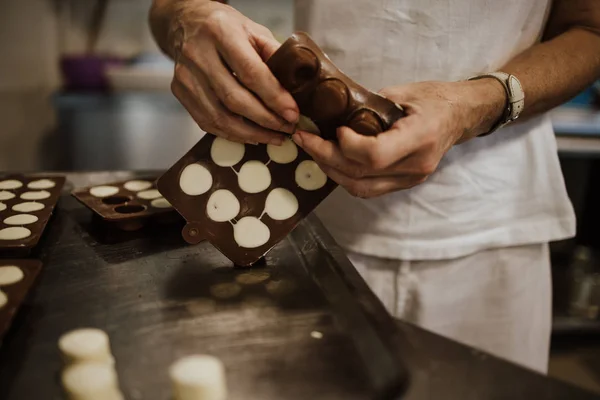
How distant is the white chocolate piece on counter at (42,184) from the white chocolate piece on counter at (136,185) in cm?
11

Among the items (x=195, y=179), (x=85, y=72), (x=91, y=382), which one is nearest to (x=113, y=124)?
(x=85, y=72)

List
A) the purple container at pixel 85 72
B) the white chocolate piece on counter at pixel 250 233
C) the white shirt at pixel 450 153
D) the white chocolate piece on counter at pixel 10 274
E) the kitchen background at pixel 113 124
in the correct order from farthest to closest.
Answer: the purple container at pixel 85 72 → the kitchen background at pixel 113 124 → the white shirt at pixel 450 153 → the white chocolate piece on counter at pixel 250 233 → the white chocolate piece on counter at pixel 10 274

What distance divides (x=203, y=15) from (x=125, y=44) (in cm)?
182

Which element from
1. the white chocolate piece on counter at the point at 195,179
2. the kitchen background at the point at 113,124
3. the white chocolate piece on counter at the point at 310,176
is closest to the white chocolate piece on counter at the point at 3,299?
the white chocolate piece on counter at the point at 195,179

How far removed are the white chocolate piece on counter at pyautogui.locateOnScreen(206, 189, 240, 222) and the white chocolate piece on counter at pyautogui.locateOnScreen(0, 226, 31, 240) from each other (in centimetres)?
21

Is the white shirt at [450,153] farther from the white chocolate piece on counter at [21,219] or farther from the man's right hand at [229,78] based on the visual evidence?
the white chocolate piece on counter at [21,219]

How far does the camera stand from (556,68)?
2.50 feet

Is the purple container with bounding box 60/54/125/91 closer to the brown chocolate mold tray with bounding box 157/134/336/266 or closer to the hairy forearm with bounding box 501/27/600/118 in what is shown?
the brown chocolate mold tray with bounding box 157/134/336/266

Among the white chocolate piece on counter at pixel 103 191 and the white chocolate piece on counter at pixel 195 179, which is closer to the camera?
the white chocolate piece on counter at pixel 195 179

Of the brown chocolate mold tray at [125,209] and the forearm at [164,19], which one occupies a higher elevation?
the forearm at [164,19]

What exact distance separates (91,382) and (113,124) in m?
1.67

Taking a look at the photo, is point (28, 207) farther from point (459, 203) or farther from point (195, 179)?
point (459, 203)

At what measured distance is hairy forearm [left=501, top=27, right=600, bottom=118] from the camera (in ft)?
2.44

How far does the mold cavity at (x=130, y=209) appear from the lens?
743 mm
